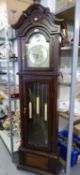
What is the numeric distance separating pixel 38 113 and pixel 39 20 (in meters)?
0.90

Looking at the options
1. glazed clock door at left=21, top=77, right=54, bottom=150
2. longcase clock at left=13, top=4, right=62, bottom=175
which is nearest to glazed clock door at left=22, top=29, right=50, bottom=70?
longcase clock at left=13, top=4, right=62, bottom=175

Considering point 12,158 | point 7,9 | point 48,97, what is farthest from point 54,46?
point 12,158

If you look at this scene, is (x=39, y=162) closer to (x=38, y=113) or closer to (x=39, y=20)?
(x=38, y=113)

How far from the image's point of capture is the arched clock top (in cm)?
141

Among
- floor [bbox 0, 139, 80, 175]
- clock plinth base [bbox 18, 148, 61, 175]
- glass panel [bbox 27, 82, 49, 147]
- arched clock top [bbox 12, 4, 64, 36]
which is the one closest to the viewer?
arched clock top [bbox 12, 4, 64, 36]

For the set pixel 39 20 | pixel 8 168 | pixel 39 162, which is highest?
pixel 39 20

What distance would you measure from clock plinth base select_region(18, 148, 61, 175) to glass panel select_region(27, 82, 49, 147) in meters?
0.12

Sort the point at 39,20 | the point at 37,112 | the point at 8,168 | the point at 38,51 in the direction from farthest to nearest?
the point at 8,168 < the point at 37,112 < the point at 38,51 < the point at 39,20

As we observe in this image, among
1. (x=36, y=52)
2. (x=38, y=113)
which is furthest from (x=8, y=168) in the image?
(x=36, y=52)

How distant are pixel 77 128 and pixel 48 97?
0.70m

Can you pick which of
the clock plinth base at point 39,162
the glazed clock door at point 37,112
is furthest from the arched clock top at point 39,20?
the clock plinth base at point 39,162

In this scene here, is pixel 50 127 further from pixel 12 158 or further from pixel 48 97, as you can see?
pixel 12 158

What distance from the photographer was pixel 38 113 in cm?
170

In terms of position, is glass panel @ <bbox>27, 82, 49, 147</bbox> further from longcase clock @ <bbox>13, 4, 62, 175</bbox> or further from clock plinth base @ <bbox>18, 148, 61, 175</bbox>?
clock plinth base @ <bbox>18, 148, 61, 175</bbox>
